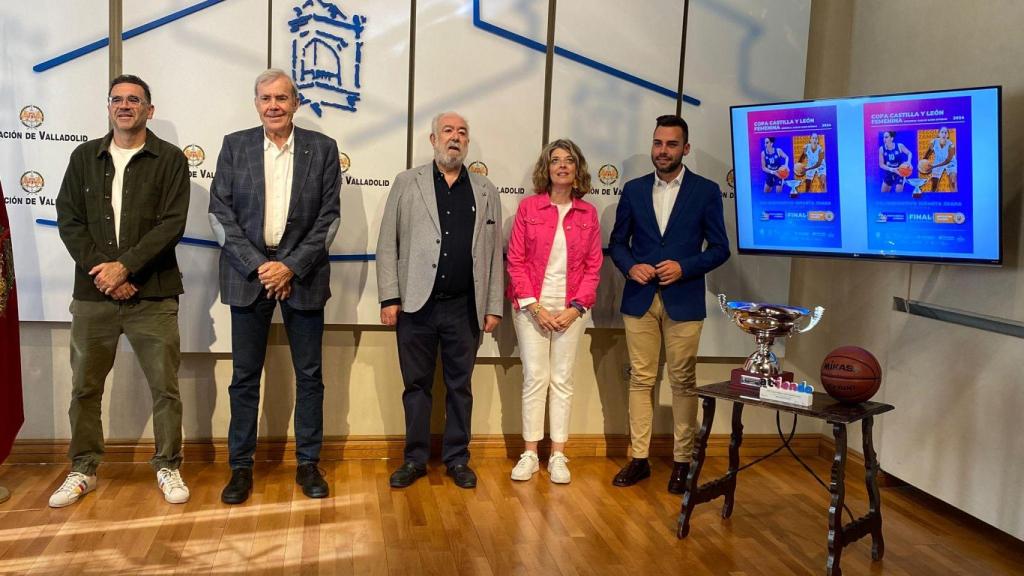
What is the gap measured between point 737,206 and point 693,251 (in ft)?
1.25

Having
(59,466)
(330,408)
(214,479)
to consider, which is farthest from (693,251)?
(59,466)

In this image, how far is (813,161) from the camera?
4.14 meters

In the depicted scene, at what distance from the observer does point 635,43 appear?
4.67 meters

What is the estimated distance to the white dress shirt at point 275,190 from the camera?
396 centimetres

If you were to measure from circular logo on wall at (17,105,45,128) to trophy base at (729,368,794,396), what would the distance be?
3308mm

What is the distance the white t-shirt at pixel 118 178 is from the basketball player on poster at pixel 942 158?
3341 mm

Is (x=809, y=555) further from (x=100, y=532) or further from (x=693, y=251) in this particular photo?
(x=100, y=532)

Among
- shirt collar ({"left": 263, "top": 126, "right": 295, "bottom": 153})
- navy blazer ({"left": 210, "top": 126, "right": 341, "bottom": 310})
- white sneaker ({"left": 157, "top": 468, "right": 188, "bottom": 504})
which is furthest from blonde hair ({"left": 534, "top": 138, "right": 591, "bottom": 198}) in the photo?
white sneaker ({"left": 157, "top": 468, "right": 188, "bottom": 504})

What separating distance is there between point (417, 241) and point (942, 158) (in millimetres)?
2268

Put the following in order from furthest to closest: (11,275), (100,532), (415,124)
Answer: (415,124) < (11,275) < (100,532)

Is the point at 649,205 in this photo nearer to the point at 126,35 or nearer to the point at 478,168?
the point at 478,168

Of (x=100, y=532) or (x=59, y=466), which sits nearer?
(x=100, y=532)

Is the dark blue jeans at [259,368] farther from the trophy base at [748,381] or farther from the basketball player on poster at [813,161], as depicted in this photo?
the basketball player on poster at [813,161]

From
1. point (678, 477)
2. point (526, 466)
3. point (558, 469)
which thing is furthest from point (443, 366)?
point (678, 477)
